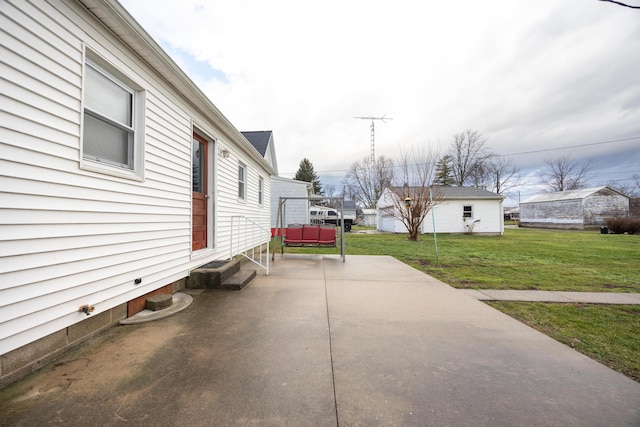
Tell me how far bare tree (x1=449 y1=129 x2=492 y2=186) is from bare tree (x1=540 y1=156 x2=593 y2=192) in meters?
16.4

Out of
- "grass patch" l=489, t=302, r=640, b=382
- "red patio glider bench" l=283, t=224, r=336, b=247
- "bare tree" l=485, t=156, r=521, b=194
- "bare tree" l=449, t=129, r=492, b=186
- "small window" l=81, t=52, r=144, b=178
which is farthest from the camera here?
"bare tree" l=485, t=156, r=521, b=194

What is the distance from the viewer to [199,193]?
4820 millimetres

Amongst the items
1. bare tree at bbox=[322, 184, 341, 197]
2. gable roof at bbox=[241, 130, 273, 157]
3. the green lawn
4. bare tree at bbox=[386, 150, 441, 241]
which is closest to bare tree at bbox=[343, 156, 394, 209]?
bare tree at bbox=[322, 184, 341, 197]

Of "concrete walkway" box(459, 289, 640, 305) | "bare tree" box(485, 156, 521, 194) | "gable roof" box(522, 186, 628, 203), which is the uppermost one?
"bare tree" box(485, 156, 521, 194)

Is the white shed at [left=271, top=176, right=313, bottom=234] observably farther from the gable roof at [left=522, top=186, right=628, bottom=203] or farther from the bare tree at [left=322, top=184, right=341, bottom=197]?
the bare tree at [left=322, top=184, right=341, bottom=197]

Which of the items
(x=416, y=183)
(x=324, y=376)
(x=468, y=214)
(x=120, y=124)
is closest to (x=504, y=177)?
(x=468, y=214)

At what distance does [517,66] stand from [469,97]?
288 centimetres

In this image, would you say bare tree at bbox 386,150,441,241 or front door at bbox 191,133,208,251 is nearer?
front door at bbox 191,133,208,251

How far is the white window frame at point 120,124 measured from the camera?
245cm

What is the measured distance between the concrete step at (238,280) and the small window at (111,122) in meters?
2.07

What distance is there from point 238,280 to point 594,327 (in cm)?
484

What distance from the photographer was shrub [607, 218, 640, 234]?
18.6 metres

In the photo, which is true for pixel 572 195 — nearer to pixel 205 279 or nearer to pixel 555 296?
pixel 555 296

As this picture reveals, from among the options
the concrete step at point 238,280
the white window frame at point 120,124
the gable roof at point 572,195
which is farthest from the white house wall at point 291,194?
the gable roof at point 572,195
